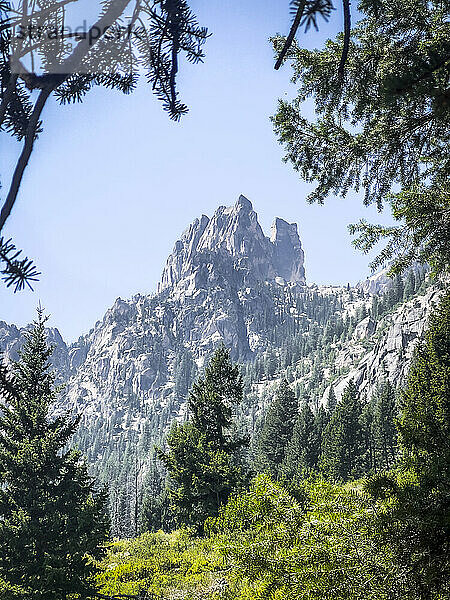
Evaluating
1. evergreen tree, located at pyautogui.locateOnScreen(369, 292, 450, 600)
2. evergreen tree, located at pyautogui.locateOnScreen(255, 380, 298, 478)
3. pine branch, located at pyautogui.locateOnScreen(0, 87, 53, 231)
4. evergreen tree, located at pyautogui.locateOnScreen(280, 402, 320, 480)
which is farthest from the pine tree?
evergreen tree, located at pyautogui.locateOnScreen(255, 380, 298, 478)

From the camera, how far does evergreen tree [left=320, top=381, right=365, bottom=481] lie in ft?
102

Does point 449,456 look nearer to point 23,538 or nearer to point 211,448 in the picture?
point 23,538

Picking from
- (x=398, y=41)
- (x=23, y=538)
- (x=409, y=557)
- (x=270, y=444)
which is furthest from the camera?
(x=270, y=444)

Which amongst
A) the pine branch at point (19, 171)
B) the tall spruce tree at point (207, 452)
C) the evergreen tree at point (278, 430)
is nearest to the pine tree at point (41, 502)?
the tall spruce tree at point (207, 452)

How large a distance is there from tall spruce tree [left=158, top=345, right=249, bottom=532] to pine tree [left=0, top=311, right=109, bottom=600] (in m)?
7.33

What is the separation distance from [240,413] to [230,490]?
13883cm

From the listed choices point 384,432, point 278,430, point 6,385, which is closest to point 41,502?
point 6,385

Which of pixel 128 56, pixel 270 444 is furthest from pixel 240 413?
pixel 128 56

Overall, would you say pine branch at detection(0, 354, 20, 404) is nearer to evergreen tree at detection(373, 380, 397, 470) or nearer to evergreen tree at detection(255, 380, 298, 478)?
evergreen tree at detection(373, 380, 397, 470)

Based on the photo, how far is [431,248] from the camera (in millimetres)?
4844

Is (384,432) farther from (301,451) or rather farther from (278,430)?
(278,430)

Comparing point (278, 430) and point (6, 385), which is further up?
point (6, 385)

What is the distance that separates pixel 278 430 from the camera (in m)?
40.0

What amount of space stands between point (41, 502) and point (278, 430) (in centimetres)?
3109
